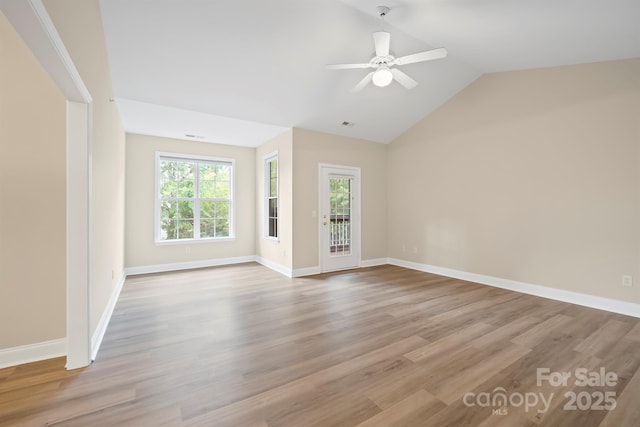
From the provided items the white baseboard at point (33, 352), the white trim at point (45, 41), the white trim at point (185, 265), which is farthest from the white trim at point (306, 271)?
the white trim at point (45, 41)

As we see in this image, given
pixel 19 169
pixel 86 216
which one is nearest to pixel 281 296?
pixel 86 216

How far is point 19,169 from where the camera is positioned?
7.13ft

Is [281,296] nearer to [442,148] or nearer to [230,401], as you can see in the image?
[230,401]

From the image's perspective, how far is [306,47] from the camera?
330cm

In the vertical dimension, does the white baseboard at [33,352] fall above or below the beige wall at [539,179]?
below

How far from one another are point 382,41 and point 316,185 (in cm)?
285

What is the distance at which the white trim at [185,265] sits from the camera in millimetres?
5238

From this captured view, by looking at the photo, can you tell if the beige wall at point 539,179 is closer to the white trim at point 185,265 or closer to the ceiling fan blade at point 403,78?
the ceiling fan blade at point 403,78

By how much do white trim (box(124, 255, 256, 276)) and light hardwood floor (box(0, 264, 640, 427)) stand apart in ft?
5.99

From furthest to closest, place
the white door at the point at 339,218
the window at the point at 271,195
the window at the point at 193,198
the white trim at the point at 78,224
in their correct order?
1. the window at the point at 271,195
2. the window at the point at 193,198
3. the white door at the point at 339,218
4. the white trim at the point at 78,224

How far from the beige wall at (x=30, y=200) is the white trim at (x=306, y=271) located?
320cm

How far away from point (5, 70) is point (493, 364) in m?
4.52

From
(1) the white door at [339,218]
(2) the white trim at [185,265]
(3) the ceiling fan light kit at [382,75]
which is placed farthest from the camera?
(1) the white door at [339,218]

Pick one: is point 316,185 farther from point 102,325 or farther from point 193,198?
point 102,325
